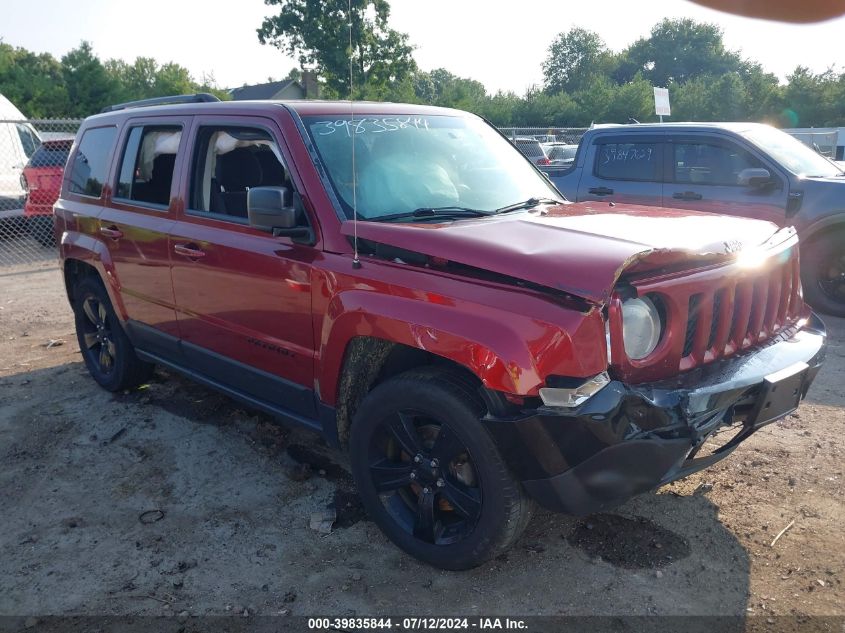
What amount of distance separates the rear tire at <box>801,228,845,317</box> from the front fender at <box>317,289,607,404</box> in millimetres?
5787

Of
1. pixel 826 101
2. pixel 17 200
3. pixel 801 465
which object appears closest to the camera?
pixel 801 465

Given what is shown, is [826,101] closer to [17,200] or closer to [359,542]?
[17,200]

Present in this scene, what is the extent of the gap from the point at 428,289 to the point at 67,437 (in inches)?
118

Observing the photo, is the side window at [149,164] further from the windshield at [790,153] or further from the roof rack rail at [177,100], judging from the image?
the windshield at [790,153]

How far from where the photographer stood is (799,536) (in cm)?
317

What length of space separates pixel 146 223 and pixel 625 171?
5422 millimetres

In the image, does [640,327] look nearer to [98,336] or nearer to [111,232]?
[111,232]

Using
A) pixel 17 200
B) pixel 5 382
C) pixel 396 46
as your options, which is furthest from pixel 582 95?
pixel 5 382

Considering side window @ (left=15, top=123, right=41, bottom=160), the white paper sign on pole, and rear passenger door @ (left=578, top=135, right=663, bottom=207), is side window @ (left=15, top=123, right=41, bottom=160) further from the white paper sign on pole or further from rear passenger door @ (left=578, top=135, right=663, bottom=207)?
the white paper sign on pole

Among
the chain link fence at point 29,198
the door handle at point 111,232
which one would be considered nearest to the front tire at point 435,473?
the door handle at point 111,232

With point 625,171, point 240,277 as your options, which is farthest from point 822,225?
point 240,277

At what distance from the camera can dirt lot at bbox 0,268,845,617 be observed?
9.18 ft

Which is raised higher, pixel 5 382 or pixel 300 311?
pixel 300 311

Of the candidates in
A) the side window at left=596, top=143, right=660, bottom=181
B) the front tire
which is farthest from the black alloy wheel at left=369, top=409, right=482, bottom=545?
the side window at left=596, top=143, right=660, bottom=181
